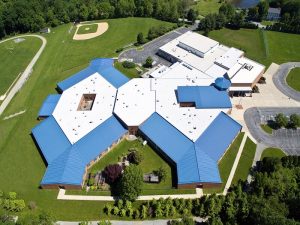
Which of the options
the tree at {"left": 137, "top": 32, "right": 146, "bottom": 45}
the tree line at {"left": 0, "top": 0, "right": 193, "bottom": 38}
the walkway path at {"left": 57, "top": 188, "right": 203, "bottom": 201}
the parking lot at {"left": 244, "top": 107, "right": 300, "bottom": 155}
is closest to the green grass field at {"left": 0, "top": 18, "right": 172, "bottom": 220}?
the walkway path at {"left": 57, "top": 188, "right": 203, "bottom": 201}

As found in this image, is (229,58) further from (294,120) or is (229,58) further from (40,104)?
(40,104)

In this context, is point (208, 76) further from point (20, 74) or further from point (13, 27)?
point (13, 27)

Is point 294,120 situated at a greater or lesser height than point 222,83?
lesser

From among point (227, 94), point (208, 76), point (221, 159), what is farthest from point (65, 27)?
point (221, 159)

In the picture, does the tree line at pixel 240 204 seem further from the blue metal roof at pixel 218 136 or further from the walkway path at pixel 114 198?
the blue metal roof at pixel 218 136

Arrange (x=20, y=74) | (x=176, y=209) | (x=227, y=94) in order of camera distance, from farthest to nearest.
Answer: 1. (x=20, y=74)
2. (x=227, y=94)
3. (x=176, y=209)

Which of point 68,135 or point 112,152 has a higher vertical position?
point 68,135

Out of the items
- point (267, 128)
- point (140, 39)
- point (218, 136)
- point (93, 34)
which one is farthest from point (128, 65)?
point (267, 128)
